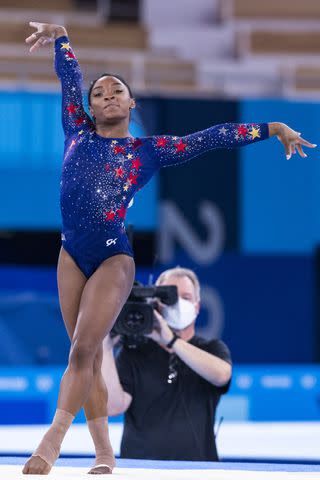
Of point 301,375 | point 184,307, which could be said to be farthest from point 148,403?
point 301,375

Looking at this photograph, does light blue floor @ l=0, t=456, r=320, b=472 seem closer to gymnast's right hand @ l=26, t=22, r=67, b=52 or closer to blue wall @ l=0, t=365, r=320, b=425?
gymnast's right hand @ l=26, t=22, r=67, b=52

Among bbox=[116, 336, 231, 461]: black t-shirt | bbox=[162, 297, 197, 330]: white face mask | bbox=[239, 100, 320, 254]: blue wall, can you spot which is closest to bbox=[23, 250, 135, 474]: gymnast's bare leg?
bbox=[116, 336, 231, 461]: black t-shirt

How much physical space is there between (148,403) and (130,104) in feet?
3.95

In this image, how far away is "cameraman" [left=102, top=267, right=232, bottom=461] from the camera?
331 centimetres

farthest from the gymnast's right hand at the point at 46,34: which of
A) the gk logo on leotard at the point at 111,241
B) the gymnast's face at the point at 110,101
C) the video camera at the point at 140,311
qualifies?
the video camera at the point at 140,311

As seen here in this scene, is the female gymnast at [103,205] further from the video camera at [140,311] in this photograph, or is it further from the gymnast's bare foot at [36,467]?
the video camera at [140,311]

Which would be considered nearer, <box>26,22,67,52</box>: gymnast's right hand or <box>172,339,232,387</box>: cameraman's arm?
<box>26,22,67,52</box>: gymnast's right hand

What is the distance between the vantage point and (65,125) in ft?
9.20

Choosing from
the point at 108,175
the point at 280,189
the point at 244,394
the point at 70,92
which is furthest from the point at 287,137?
the point at 280,189

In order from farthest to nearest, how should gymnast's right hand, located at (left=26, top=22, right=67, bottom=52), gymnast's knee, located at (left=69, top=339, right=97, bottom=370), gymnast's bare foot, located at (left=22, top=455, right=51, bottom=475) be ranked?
gymnast's right hand, located at (left=26, top=22, right=67, bottom=52), gymnast's knee, located at (left=69, top=339, right=97, bottom=370), gymnast's bare foot, located at (left=22, top=455, right=51, bottom=475)

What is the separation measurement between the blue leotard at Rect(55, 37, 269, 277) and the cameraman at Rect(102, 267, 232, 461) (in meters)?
0.77

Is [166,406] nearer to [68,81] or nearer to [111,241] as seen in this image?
[111,241]

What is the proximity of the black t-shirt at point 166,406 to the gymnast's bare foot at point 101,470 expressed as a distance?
2.34 ft

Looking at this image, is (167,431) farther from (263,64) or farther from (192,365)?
(263,64)
